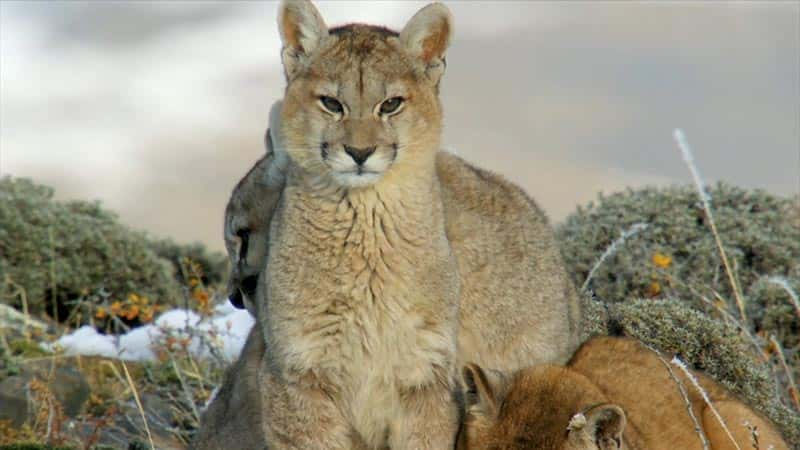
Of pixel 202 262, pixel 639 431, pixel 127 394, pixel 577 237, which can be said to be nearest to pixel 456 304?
pixel 639 431

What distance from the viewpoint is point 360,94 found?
267 inches

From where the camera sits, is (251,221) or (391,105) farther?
(251,221)

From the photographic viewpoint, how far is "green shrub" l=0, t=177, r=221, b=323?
17.9 m

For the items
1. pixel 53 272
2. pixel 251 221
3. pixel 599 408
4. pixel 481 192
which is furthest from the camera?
pixel 53 272

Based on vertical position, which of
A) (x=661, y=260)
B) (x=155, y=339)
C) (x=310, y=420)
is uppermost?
(x=310, y=420)

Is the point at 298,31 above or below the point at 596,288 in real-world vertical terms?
above

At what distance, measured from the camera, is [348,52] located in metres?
6.96

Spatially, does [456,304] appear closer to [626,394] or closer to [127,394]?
[626,394]

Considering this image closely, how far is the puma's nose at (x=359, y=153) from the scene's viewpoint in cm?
659

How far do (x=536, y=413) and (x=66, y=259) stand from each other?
1287 cm

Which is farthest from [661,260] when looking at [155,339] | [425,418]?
[425,418]

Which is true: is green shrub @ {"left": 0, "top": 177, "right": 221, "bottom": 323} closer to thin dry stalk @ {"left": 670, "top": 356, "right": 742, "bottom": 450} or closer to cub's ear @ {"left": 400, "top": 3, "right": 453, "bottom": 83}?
cub's ear @ {"left": 400, "top": 3, "right": 453, "bottom": 83}

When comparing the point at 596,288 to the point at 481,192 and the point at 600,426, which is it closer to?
the point at 481,192

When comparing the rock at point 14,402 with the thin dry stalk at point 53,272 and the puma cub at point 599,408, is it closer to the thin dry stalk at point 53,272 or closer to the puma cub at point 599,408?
the thin dry stalk at point 53,272
